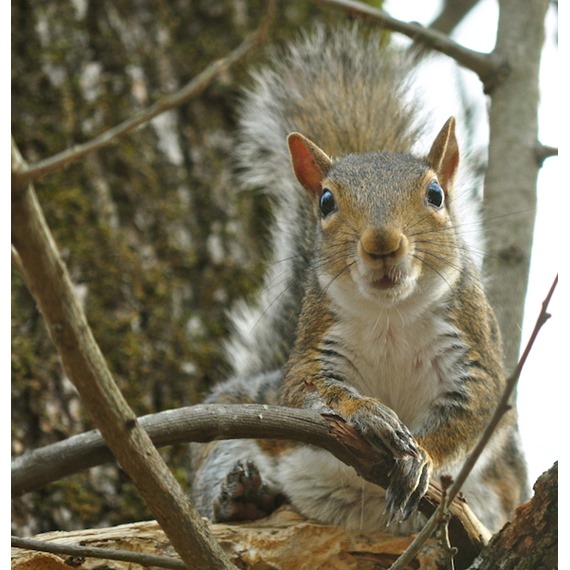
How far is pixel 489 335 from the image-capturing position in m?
1.84

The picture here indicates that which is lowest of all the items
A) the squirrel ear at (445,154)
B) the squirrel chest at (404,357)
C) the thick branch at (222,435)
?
the thick branch at (222,435)

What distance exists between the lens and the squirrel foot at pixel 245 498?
187 cm

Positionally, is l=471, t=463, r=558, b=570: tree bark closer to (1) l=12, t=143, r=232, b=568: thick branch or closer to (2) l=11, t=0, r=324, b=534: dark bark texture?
(1) l=12, t=143, r=232, b=568: thick branch

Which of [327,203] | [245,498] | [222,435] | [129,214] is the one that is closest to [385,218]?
[327,203]

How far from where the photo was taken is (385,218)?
157 centimetres

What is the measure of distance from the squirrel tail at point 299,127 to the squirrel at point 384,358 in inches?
3.9

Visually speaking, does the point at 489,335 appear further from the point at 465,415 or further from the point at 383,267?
the point at 383,267

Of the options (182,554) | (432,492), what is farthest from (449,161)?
(182,554)

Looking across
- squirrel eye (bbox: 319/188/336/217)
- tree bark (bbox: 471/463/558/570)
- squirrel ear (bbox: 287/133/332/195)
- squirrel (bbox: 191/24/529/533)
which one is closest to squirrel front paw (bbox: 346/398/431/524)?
squirrel (bbox: 191/24/529/533)

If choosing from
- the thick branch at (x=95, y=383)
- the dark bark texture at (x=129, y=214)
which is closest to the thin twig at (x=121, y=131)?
the thick branch at (x=95, y=383)

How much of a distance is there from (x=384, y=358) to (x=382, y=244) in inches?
12.8

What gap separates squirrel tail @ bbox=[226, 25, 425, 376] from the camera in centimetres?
225

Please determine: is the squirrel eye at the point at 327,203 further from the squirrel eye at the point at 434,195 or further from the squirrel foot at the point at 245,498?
the squirrel foot at the point at 245,498

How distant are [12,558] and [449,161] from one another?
3.37ft
